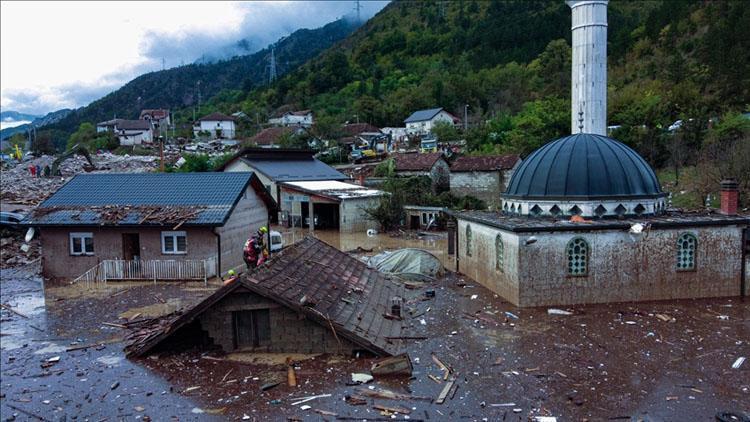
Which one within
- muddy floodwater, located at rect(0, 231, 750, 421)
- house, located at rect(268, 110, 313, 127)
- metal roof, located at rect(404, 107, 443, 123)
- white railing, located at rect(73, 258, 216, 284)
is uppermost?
house, located at rect(268, 110, 313, 127)

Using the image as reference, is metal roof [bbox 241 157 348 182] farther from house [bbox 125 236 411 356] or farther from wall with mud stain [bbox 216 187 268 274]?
house [bbox 125 236 411 356]

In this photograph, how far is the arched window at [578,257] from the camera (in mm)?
14703

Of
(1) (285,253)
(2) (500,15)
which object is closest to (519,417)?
(1) (285,253)

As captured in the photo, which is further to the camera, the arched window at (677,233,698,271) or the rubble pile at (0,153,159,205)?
the rubble pile at (0,153,159,205)

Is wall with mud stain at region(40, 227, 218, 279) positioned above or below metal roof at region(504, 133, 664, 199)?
below

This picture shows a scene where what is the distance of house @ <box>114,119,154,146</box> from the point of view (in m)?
81.6

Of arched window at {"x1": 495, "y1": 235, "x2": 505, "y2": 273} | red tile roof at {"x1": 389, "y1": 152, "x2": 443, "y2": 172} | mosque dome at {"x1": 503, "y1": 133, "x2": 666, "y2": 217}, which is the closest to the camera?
arched window at {"x1": 495, "y1": 235, "x2": 505, "y2": 273}

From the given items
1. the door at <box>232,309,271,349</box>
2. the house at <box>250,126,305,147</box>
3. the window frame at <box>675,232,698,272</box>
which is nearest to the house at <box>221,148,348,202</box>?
the house at <box>250,126,305,147</box>

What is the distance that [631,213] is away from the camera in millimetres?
16500

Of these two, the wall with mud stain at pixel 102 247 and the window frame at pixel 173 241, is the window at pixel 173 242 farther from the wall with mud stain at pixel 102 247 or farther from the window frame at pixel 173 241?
the wall with mud stain at pixel 102 247

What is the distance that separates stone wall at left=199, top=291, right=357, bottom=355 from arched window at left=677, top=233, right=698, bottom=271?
10575 millimetres

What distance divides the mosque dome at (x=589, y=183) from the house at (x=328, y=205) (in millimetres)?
18140

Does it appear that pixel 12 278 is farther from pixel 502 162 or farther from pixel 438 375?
pixel 502 162

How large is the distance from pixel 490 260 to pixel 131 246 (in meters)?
14.4
